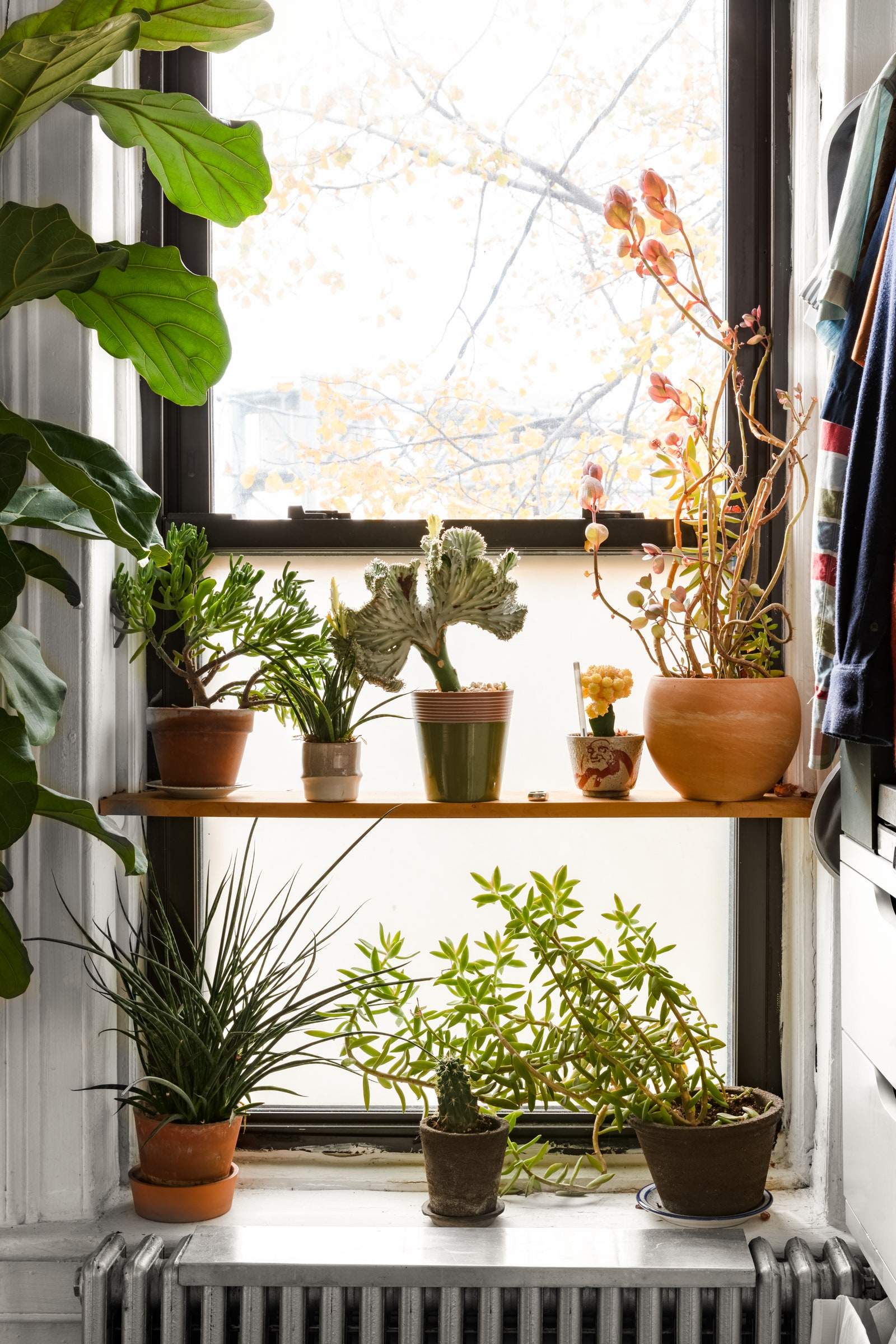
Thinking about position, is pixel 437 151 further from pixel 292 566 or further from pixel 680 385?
pixel 292 566

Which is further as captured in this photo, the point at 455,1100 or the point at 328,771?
the point at 328,771

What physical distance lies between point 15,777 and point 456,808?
23.8 inches

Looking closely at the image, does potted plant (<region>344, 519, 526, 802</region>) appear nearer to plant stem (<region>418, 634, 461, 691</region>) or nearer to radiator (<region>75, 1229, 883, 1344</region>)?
plant stem (<region>418, 634, 461, 691</region>)

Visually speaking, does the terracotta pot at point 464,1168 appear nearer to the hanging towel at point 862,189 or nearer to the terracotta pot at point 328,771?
the terracotta pot at point 328,771

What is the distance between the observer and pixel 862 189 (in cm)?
143

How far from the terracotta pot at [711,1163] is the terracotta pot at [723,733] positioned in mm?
451

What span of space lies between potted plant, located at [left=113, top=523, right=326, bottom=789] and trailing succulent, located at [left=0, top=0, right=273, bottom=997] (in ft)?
0.50

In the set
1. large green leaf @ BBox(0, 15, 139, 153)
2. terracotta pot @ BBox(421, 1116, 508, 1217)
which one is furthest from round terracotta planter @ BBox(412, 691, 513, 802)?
large green leaf @ BBox(0, 15, 139, 153)

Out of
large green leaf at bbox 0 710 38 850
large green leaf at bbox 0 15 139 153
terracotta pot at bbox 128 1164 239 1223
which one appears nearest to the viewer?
large green leaf at bbox 0 15 139 153

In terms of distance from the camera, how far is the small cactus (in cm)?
159

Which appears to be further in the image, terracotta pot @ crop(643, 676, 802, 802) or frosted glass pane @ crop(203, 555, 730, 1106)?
frosted glass pane @ crop(203, 555, 730, 1106)

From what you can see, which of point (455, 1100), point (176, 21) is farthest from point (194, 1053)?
point (176, 21)

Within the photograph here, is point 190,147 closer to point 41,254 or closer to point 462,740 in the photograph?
point 41,254

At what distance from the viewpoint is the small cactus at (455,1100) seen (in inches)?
62.7
